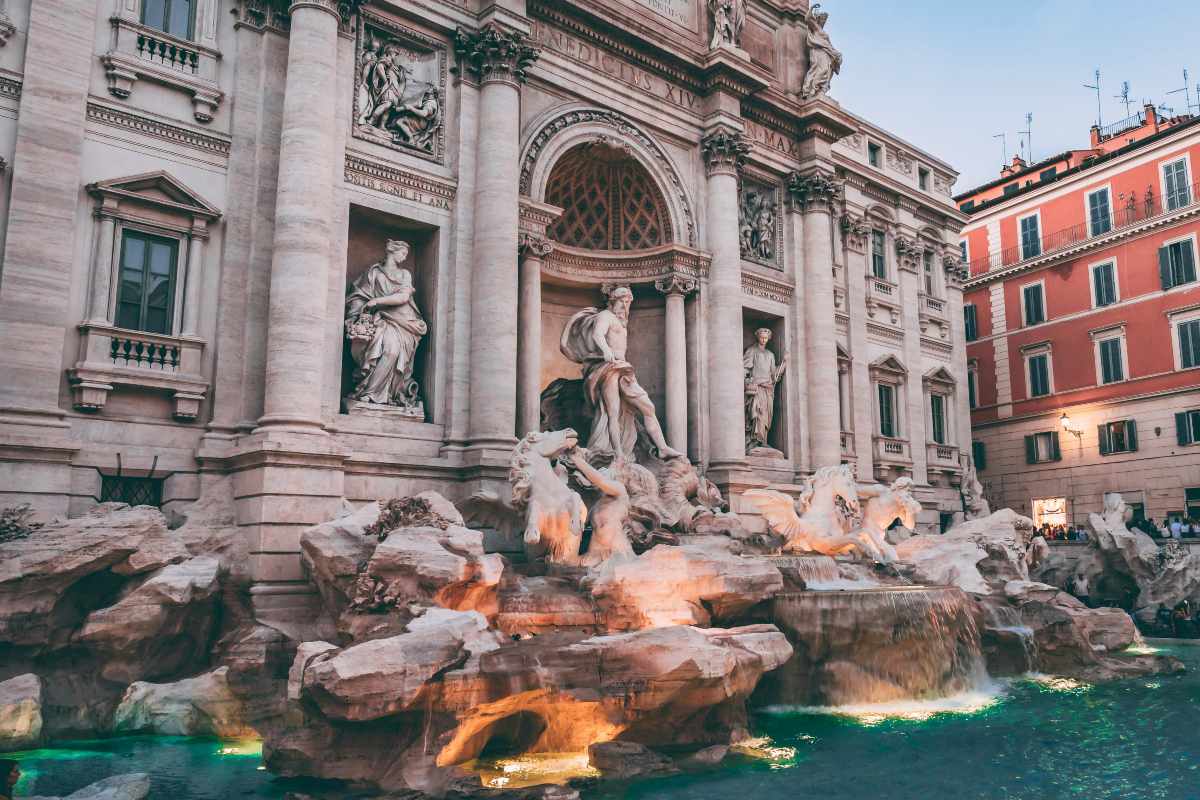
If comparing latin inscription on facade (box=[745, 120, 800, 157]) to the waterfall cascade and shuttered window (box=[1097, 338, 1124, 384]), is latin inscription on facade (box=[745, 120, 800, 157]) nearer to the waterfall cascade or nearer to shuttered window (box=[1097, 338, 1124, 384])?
the waterfall cascade

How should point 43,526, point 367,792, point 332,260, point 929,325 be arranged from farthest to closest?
point 929,325, point 332,260, point 43,526, point 367,792

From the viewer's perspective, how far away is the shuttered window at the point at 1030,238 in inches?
1310

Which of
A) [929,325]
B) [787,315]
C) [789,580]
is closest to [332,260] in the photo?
[789,580]

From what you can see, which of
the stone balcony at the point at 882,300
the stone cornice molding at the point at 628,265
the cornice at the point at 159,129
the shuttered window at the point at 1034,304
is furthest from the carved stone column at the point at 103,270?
the shuttered window at the point at 1034,304

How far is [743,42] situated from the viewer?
74.3ft

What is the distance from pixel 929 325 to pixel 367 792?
24079 mm

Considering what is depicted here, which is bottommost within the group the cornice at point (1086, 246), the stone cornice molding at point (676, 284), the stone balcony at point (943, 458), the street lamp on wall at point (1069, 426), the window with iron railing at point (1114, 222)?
the stone balcony at point (943, 458)

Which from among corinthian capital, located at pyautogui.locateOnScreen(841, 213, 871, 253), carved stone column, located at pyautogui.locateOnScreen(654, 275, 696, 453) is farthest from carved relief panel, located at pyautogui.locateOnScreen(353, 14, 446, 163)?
corinthian capital, located at pyautogui.locateOnScreen(841, 213, 871, 253)

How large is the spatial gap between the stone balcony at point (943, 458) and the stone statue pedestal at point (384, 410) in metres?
17.0

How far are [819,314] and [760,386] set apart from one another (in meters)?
2.45

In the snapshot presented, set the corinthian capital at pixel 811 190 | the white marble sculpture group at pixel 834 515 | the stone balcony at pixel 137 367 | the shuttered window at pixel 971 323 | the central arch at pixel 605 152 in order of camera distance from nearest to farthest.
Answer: the stone balcony at pixel 137 367 < the white marble sculpture group at pixel 834 515 < the central arch at pixel 605 152 < the corinthian capital at pixel 811 190 < the shuttered window at pixel 971 323

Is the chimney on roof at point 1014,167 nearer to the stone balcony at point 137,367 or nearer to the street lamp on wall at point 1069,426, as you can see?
the street lamp on wall at point 1069,426

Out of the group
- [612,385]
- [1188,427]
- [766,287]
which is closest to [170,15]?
[612,385]

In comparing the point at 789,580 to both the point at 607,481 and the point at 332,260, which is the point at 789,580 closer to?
the point at 607,481
